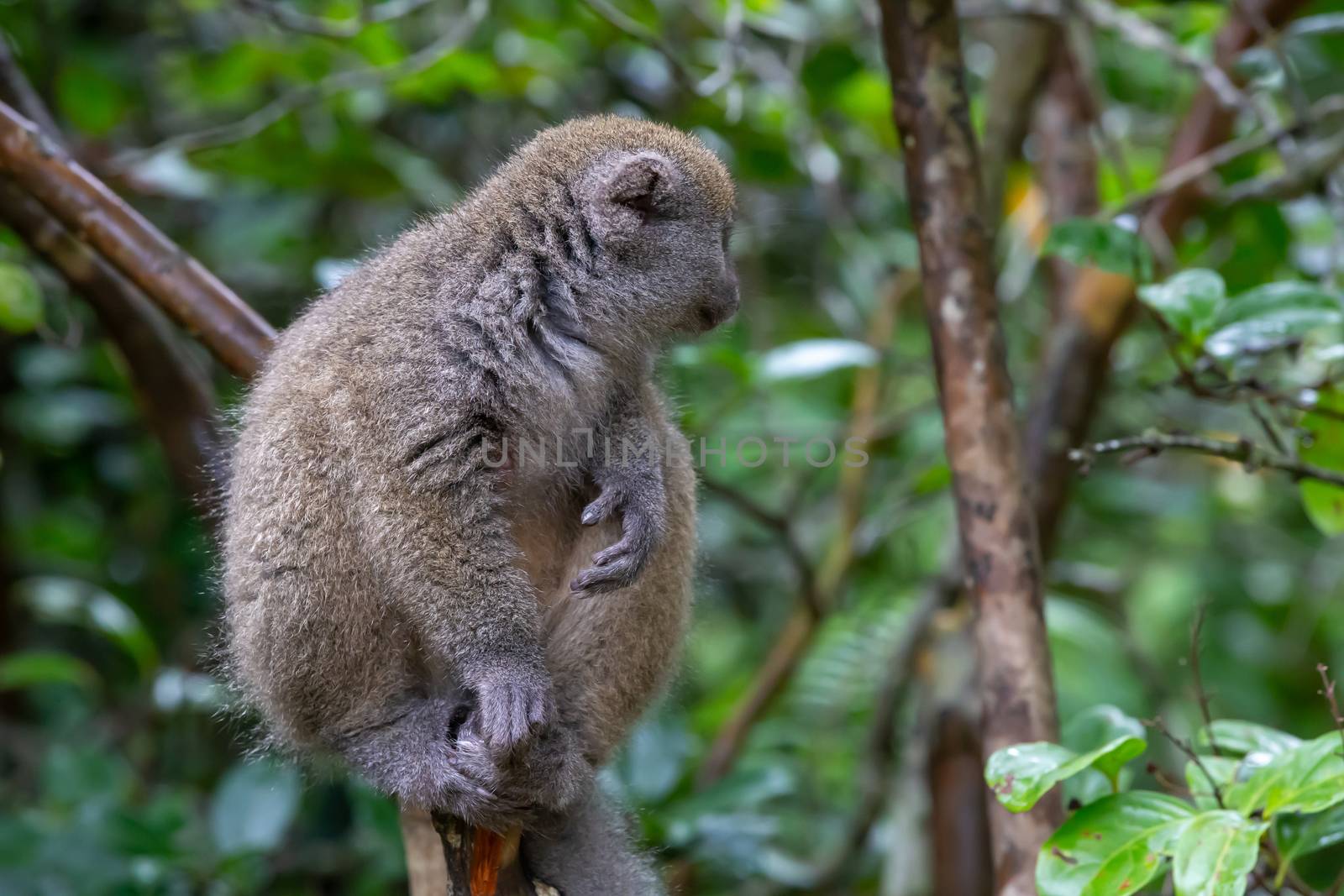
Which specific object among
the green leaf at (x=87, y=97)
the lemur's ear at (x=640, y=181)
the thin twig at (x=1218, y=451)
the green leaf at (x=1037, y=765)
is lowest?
the green leaf at (x=1037, y=765)

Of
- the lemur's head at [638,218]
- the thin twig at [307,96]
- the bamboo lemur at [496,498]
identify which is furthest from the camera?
the thin twig at [307,96]

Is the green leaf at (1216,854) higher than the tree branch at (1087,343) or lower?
lower

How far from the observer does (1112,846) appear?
249 centimetres

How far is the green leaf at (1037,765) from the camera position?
8.02 ft

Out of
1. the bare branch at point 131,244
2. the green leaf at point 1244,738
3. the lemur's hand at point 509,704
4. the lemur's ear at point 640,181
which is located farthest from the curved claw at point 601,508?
the green leaf at point 1244,738

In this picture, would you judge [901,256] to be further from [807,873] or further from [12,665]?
[12,665]

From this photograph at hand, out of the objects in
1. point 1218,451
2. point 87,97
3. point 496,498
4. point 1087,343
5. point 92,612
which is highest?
point 87,97

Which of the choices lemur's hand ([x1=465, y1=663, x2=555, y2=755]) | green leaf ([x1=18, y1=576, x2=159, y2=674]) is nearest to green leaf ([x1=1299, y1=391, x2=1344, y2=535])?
lemur's hand ([x1=465, y1=663, x2=555, y2=755])

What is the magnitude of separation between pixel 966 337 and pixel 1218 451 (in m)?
0.66

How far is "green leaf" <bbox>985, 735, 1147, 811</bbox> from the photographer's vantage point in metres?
2.45

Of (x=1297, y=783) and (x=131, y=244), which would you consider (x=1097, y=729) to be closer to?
(x=1297, y=783)

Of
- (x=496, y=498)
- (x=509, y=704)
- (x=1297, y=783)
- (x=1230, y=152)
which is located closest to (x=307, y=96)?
(x=496, y=498)

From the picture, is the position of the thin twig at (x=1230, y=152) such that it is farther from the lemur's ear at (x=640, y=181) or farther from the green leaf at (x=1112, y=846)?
the green leaf at (x=1112, y=846)

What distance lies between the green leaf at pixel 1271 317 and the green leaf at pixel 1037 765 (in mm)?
1184
